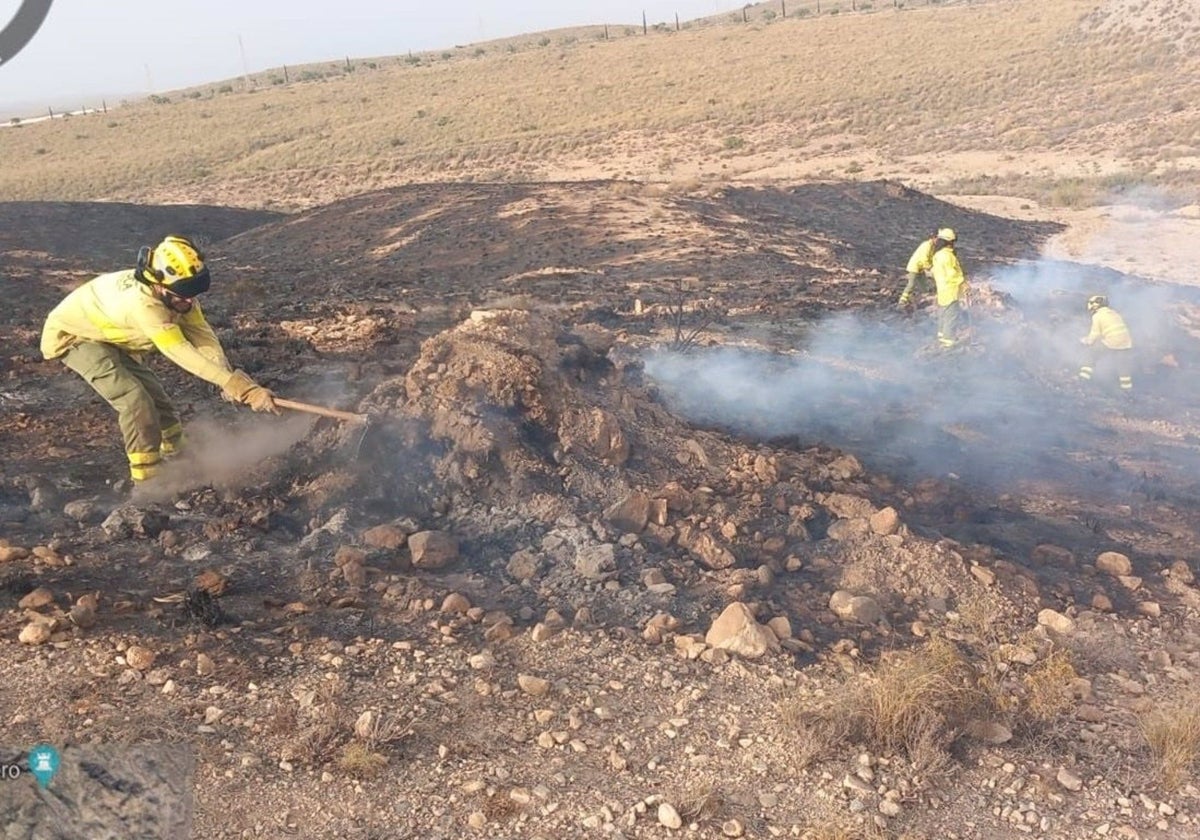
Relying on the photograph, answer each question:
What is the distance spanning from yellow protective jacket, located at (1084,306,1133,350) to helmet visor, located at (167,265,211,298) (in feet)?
27.2

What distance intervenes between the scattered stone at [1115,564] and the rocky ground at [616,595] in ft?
0.10

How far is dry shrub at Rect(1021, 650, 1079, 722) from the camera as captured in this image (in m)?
3.70

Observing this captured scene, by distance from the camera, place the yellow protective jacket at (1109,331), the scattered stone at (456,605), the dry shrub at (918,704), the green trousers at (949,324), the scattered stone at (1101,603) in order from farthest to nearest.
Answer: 1. the green trousers at (949,324)
2. the yellow protective jacket at (1109,331)
3. the scattered stone at (1101,603)
4. the scattered stone at (456,605)
5. the dry shrub at (918,704)

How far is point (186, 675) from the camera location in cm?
360

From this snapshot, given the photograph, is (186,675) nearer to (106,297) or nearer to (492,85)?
(106,297)

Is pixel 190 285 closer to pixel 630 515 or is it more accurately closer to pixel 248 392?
pixel 248 392

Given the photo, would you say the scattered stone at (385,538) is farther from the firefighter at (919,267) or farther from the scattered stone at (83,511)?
the firefighter at (919,267)

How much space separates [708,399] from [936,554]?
10.4 ft

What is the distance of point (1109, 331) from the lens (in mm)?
8688

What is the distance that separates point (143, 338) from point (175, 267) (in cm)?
72

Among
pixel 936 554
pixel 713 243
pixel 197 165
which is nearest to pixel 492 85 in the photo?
pixel 197 165

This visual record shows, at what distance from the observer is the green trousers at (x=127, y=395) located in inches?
204

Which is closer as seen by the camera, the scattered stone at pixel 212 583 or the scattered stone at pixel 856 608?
the scattered stone at pixel 212 583

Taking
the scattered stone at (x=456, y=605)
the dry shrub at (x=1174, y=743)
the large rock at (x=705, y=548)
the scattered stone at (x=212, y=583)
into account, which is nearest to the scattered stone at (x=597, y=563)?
the large rock at (x=705, y=548)
